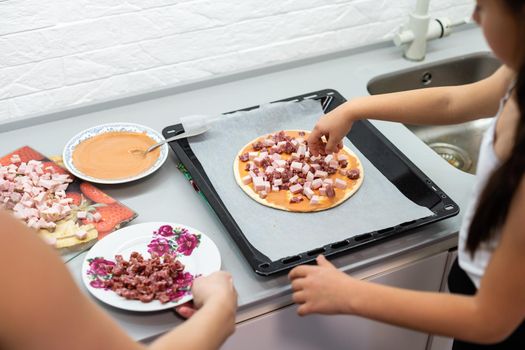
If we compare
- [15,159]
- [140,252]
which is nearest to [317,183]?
[140,252]

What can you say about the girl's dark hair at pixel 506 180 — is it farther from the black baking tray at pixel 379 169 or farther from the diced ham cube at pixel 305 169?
the diced ham cube at pixel 305 169

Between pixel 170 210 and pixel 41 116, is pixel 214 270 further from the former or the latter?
pixel 41 116

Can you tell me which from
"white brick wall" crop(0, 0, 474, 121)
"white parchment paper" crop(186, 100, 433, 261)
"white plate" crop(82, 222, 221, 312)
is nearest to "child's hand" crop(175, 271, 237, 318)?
"white plate" crop(82, 222, 221, 312)

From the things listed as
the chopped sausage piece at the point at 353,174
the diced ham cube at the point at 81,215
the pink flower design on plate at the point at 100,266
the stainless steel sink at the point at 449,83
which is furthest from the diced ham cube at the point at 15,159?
the stainless steel sink at the point at 449,83

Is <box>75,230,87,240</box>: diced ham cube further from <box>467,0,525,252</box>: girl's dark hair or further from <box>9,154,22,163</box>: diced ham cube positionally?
<box>467,0,525,252</box>: girl's dark hair

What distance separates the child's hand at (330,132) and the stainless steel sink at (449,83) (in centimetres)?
40

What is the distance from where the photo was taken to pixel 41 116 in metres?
1.36

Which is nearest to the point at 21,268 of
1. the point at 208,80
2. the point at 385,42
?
the point at 208,80

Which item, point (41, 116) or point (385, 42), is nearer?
point (41, 116)

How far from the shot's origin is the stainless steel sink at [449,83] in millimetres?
1564

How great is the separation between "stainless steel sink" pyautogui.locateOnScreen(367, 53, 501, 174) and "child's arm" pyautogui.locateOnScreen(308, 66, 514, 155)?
41 centimetres

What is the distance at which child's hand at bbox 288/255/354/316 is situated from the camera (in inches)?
34.4

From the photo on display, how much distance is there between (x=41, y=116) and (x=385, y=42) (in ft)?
3.08

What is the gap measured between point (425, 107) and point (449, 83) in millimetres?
604
